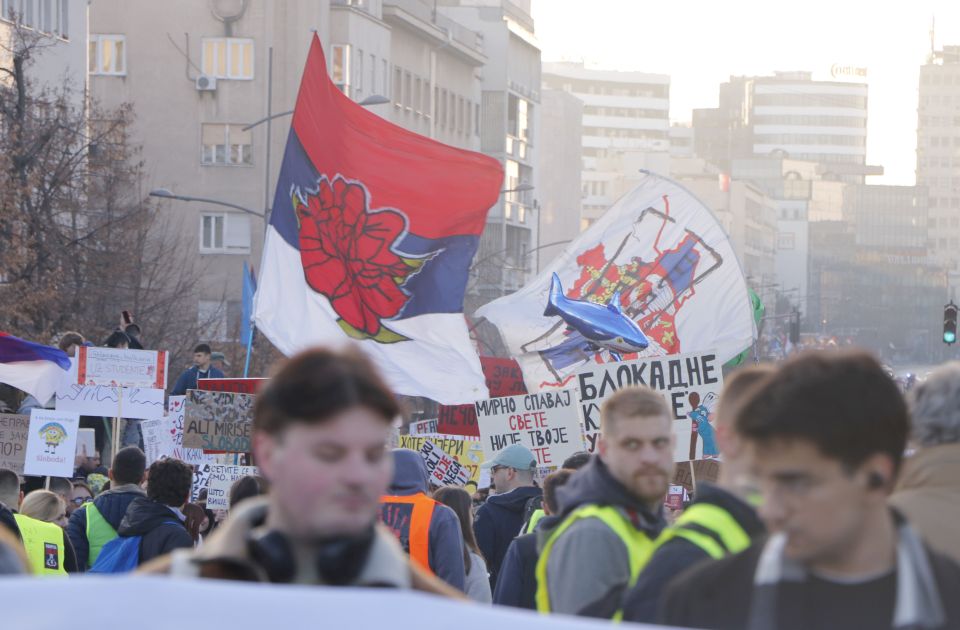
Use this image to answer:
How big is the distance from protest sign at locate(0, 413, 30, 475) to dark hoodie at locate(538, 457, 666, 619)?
10.0 metres

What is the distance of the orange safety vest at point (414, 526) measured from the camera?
312 inches

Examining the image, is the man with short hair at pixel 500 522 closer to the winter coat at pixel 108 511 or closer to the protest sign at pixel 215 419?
the winter coat at pixel 108 511

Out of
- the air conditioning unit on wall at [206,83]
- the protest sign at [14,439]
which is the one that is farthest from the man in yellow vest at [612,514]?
the air conditioning unit on wall at [206,83]

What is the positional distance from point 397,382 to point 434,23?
59.8 m

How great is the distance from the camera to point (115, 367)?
15945 mm

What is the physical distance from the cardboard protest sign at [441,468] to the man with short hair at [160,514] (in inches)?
218

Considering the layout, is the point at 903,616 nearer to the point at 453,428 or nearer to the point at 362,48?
the point at 453,428

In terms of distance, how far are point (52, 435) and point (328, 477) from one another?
35.9 feet

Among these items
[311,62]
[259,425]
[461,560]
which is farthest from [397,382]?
[259,425]

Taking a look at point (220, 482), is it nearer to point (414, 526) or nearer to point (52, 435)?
point (52, 435)

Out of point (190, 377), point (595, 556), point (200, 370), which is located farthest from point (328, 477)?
point (190, 377)

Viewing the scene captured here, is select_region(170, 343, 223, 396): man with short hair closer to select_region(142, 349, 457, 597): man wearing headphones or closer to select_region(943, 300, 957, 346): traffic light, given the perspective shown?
select_region(142, 349, 457, 597): man wearing headphones

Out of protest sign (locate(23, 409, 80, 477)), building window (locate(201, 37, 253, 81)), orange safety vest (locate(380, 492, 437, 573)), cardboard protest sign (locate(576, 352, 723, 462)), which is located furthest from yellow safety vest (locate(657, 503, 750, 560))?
building window (locate(201, 37, 253, 81))

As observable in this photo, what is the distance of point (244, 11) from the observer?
193 ft
